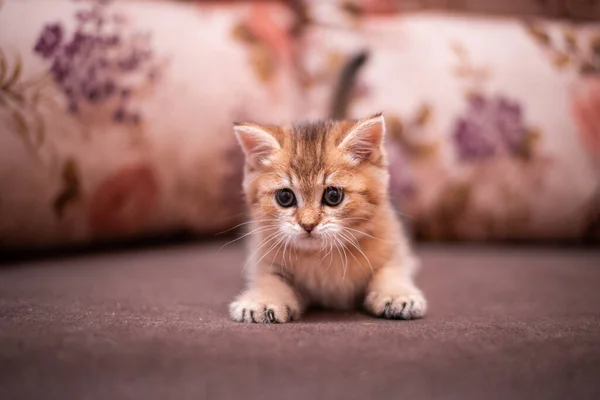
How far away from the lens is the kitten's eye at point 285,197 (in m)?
0.94

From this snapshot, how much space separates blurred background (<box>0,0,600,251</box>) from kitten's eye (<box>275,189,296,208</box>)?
22.3 inches

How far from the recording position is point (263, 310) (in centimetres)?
82

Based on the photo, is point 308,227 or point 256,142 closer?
point 308,227

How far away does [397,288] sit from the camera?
0.88 meters

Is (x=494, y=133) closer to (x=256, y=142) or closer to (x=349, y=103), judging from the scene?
(x=349, y=103)

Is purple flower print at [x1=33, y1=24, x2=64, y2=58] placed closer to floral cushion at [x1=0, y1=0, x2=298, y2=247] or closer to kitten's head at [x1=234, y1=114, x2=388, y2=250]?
floral cushion at [x1=0, y1=0, x2=298, y2=247]

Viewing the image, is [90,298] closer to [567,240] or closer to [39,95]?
[39,95]

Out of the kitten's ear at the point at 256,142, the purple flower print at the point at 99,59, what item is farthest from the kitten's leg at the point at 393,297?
the purple flower print at the point at 99,59

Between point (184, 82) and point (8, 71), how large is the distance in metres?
0.46

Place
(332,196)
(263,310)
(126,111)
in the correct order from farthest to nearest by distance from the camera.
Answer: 1. (126,111)
2. (332,196)
3. (263,310)

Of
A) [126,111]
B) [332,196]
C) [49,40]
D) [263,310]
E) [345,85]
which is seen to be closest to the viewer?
[263,310]

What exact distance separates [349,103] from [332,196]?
0.70 m

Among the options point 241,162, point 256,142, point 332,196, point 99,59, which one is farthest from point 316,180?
point 99,59

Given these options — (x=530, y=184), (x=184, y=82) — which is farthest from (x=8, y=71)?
(x=530, y=184)
